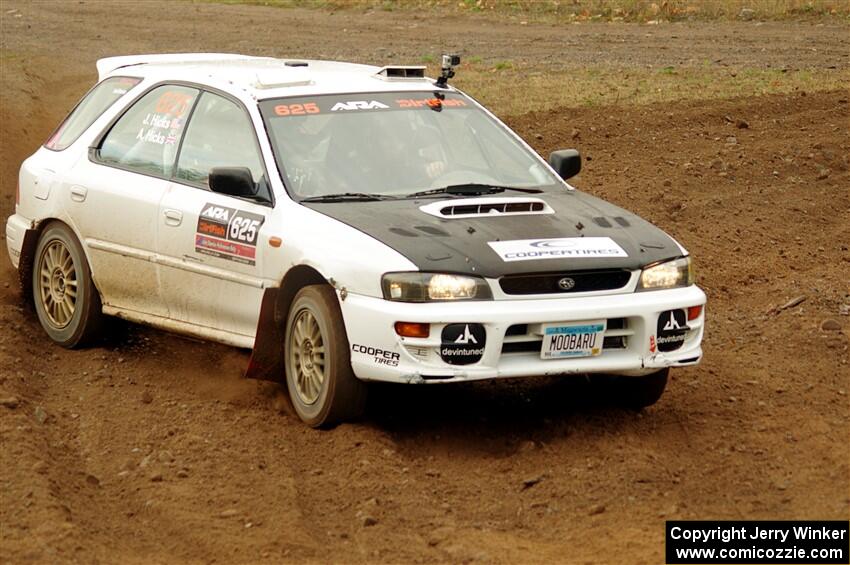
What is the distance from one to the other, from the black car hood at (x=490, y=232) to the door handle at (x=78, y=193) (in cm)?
192

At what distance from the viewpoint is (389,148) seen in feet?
27.0

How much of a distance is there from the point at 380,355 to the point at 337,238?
657 millimetres

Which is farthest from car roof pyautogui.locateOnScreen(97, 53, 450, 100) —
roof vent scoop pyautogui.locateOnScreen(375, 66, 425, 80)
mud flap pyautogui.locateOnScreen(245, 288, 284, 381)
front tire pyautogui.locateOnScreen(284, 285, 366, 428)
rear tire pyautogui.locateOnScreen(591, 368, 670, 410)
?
rear tire pyautogui.locateOnScreen(591, 368, 670, 410)

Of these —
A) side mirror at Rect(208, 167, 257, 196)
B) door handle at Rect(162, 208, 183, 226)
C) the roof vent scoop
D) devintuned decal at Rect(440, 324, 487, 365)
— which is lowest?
devintuned decal at Rect(440, 324, 487, 365)

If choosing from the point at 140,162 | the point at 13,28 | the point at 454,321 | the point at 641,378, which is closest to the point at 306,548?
the point at 454,321

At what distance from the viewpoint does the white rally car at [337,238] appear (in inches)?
276

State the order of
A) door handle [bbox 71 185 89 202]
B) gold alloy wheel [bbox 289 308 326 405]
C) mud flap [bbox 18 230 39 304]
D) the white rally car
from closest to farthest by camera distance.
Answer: the white rally car
gold alloy wheel [bbox 289 308 326 405]
door handle [bbox 71 185 89 202]
mud flap [bbox 18 230 39 304]

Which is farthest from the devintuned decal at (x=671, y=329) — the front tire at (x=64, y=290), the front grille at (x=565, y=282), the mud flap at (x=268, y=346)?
the front tire at (x=64, y=290)

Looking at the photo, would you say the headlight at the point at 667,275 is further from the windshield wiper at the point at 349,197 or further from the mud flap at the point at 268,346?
the mud flap at the point at 268,346

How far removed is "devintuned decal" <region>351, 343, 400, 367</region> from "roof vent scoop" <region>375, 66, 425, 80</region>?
228 cm

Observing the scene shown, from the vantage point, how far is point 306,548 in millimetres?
6086

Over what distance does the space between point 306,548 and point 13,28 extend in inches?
933

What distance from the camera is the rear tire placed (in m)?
7.76

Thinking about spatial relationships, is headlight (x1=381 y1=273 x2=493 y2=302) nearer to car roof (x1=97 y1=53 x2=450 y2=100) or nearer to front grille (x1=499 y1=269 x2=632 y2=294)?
front grille (x1=499 y1=269 x2=632 y2=294)
